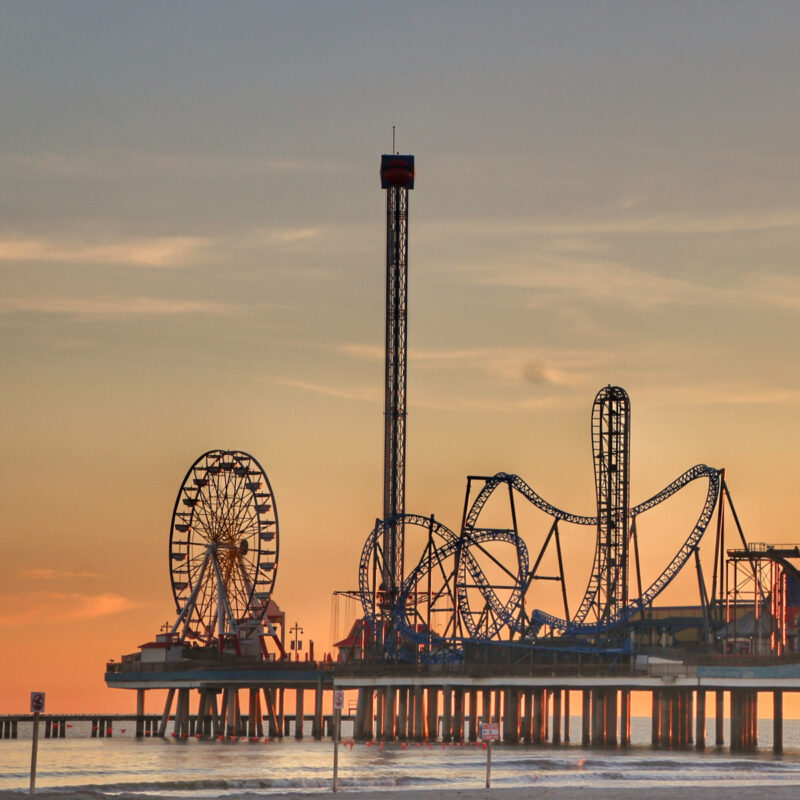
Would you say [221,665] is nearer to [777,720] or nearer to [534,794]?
[777,720]

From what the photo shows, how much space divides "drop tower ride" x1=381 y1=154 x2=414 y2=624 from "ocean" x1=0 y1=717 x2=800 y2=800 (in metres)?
17.1

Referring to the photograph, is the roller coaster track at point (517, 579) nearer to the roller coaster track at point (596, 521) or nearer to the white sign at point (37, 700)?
the roller coaster track at point (596, 521)

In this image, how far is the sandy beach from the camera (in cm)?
6019

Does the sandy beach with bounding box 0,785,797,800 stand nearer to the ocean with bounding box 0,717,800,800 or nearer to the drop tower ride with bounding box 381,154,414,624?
the ocean with bounding box 0,717,800,800

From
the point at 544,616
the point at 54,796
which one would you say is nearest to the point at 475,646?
the point at 544,616

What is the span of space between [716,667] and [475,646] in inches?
801

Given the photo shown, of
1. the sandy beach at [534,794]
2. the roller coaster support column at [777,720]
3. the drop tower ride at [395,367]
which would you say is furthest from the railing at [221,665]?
the sandy beach at [534,794]

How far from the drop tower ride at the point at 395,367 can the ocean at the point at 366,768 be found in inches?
671

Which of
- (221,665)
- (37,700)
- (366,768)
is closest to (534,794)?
(37,700)

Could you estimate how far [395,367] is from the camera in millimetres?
138125

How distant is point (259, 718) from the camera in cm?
13712

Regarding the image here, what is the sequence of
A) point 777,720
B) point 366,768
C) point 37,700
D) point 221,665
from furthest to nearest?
point 221,665, point 777,720, point 366,768, point 37,700

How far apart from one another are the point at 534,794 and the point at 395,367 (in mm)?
76508

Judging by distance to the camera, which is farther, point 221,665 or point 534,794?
point 221,665
